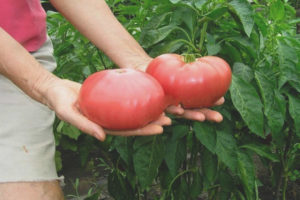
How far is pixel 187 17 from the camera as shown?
1.42 m

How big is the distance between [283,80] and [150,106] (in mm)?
612

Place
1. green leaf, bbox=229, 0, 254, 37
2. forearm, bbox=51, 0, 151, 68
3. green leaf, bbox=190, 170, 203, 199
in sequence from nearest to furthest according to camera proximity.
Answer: green leaf, bbox=229, 0, 254, 37 < forearm, bbox=51, 0, 151, 68 < green leaf, bbox=190, 170, 203, 199

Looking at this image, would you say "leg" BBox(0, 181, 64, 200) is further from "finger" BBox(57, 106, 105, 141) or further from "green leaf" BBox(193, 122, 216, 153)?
"green leaf" BBox(193, 122, 216, 153)

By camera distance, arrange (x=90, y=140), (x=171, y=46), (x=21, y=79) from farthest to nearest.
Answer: (x=90, y=140) < (x=171, y=46) < (x=21, y=79)

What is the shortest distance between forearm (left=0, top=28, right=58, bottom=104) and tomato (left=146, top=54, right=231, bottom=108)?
343 mm

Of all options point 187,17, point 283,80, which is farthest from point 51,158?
point 283,80

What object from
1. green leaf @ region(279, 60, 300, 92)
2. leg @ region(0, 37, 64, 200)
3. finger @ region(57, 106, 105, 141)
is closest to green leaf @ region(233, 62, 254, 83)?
green leaf @ region(279, 60, 300, 92)

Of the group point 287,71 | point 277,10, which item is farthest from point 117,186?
point 277,10

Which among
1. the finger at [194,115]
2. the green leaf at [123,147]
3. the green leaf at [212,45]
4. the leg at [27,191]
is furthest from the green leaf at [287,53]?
the leg at [27,191]

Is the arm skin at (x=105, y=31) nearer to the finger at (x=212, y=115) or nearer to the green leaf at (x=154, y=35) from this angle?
the green leaf at (x=154, y=35)

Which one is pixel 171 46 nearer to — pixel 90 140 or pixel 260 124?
pixel 260 124

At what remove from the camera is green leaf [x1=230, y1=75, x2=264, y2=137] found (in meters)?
1.29

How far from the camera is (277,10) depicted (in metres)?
1.52

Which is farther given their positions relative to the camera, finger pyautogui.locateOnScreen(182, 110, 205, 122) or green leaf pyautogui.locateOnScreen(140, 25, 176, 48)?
green leaf pyautogui.locateOnScreen(140, 25, 176, 48)
